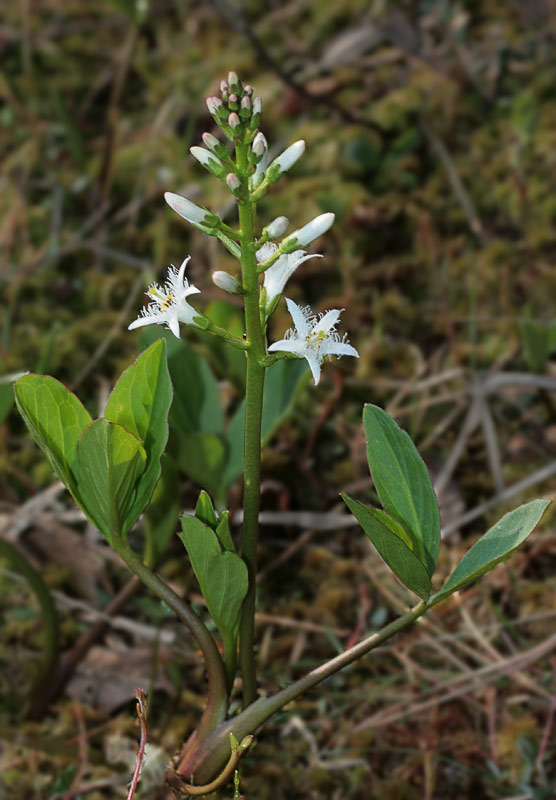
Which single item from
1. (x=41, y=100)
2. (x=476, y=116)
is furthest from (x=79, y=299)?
(x=476, y=116)

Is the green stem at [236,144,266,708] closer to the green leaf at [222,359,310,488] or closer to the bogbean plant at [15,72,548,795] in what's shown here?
the bogbean plant at [15,72,548,795]

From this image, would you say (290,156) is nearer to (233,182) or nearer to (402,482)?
(233,182)

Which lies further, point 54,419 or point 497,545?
point 54,419

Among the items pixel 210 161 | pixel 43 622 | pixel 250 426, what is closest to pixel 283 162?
pixel 210 161

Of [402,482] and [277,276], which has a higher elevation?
[277,276]

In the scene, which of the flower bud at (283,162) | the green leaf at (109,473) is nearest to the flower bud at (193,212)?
the flower bud at (283,162)

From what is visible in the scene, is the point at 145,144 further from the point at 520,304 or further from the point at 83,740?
the point at 83,740
